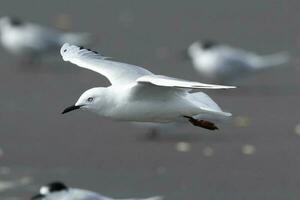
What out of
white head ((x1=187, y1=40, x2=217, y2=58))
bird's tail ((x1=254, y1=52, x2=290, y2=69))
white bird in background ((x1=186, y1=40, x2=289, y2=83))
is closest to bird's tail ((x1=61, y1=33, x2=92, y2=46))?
white head ((x1=187, y1=40, x2=217, y2=58))

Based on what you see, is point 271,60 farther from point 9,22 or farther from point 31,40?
point 9,22

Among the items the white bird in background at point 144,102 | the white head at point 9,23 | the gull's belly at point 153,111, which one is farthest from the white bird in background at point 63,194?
the white head at point 9,23

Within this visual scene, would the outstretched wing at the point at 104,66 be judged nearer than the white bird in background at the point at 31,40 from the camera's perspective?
Yes

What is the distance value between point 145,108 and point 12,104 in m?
9.00

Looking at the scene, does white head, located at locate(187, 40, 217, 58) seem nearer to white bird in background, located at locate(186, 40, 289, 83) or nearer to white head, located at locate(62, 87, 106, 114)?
white bird in background, located at locate(186, 40, 289, 83)

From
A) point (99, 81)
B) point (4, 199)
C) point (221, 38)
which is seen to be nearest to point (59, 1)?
point (221, 38)

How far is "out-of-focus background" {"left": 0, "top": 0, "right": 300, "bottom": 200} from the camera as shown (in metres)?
14.4

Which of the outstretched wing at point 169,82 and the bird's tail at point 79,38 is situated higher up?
the bird's tail at point 79,38

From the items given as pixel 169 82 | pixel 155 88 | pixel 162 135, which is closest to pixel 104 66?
pixel 155 88

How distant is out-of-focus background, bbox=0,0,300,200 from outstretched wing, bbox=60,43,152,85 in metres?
2.75

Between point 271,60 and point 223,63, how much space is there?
131cm

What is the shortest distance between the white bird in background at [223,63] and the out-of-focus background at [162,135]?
0.88 ft

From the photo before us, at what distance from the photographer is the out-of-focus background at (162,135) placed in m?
14.4

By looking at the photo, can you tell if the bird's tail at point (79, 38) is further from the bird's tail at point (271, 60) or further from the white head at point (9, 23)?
the bird's tail at point (271, 60)
